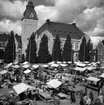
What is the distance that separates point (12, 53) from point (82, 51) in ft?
85.8

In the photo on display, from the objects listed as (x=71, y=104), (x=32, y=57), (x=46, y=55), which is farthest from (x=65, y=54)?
(x=71, y=104)

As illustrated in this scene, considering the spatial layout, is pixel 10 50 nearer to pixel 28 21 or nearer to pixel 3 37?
pixel 28 21

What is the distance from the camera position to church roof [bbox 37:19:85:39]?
65188mm

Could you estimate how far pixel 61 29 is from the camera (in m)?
67.1

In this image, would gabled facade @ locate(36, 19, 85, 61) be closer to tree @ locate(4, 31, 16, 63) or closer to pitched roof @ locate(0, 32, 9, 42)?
tree @ locate(4, 31, 16, 63)

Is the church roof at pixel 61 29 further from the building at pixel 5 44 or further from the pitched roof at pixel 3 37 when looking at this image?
the pitched roof at pixel 3 37

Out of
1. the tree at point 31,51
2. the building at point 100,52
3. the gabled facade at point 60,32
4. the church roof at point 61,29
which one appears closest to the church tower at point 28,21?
the gabled facade at point 60,32

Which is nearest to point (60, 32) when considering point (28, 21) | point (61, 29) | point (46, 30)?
point (61, 29)

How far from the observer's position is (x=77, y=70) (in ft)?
104

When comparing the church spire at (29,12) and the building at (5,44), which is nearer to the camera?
the church spire at (29,12)

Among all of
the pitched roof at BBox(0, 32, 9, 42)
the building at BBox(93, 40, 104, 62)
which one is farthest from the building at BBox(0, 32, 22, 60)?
the building at BBox(93, 40, 104, 62)

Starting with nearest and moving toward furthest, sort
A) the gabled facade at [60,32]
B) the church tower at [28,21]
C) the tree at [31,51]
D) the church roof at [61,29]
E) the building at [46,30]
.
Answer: the tree at [31,51] → the gabled facade at [60,32] → the building at [46,30] → the church tower at [28,21] → the church roof at [61,29]

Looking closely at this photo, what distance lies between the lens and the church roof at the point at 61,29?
214 feet

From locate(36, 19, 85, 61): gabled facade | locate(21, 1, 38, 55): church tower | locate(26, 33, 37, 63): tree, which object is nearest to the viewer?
locate(26, 33, 37, 63): tree
